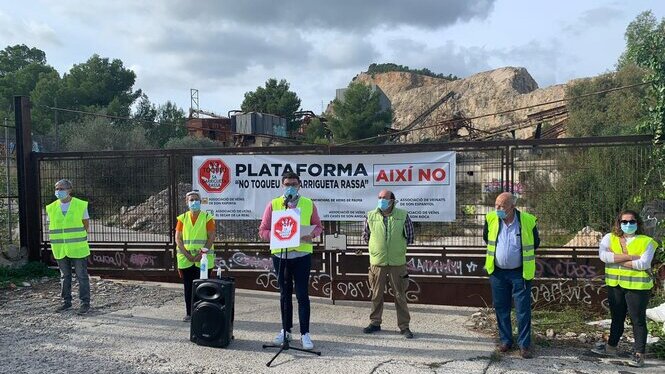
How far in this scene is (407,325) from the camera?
6832 mm

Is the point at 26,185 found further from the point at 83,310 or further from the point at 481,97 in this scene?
the point at 481,97

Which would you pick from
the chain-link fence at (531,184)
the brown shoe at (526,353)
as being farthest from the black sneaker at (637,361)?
the chain-link fence at (531,184)

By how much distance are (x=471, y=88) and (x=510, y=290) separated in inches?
3152

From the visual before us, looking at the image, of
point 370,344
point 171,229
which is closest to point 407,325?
point 370,344

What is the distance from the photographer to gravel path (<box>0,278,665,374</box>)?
5660 millimetres

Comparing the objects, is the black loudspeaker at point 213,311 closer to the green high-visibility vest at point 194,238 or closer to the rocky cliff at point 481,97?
the green high-visibility vest at point 194,238

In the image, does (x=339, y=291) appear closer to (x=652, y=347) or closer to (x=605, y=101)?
(x=652, y=347)

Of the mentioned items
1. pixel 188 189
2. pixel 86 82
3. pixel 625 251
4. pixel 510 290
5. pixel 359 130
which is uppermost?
pixel 86 82

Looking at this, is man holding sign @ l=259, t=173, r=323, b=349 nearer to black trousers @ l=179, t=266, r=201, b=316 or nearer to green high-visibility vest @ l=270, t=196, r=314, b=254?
green high-visibility vest @ l=270, t=196, r=314, b=254

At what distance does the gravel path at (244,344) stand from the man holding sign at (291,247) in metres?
0.45

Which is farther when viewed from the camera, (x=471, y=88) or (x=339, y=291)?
(x=471, y=88)

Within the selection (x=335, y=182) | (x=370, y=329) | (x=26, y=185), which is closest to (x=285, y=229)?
(x=370, y=329)

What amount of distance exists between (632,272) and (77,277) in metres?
7.30

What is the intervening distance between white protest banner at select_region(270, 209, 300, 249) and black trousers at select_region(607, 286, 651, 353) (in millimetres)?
3611
